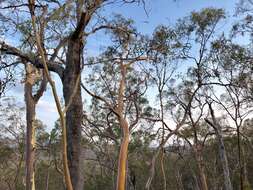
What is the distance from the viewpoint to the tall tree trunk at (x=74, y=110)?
5.41m

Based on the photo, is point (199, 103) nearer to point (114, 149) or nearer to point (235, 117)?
point (235, 117)

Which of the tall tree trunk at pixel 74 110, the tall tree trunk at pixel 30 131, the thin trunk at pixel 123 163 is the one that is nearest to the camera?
the thin trunk at pixel 123 163

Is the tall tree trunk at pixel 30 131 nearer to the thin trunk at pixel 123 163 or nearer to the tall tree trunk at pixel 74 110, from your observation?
the tall tree trunk at pixel 74 110

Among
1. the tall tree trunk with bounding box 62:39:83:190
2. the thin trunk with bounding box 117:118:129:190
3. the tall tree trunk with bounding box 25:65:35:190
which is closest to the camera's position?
the thin trunk with bounding box 117:118:129:190

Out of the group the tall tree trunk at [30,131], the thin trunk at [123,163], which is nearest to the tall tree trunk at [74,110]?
the thin trunk at [123,163]

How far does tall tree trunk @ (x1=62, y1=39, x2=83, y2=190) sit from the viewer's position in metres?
5.41

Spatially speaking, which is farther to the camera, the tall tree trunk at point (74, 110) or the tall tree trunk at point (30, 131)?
the tall tree trunk at point (30, 131)

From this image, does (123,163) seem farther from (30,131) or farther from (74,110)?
(30,131)

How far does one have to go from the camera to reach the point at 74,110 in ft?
18.6

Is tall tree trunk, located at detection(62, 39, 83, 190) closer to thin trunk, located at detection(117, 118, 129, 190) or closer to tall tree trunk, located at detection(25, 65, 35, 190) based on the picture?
thin trunk, located at detection(117, 118, 129, 190)

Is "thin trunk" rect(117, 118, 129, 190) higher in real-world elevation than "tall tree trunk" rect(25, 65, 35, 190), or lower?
lower

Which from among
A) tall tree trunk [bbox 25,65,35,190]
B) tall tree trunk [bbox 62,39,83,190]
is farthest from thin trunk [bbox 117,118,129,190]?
tall tree trunk [bbox 25,65,35,190]

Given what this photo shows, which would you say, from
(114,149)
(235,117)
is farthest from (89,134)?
(235,117)

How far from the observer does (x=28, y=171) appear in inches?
400
